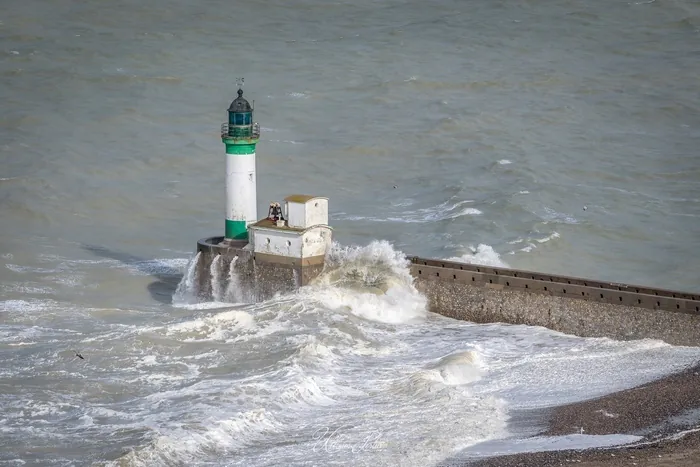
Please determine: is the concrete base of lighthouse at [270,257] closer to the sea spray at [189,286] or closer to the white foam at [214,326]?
the sea spray at [189,286]

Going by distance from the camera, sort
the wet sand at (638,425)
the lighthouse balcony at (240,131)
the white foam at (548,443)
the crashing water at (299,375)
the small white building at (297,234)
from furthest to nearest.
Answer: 1. the lighthouse balcony at (240,131)
2. the small white building at (297,234)
3. the crashing water at (299,375)
4. the white foam at (548,443)
5. the wet sand at (638,425)

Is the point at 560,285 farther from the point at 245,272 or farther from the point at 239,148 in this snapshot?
the point at 239,148

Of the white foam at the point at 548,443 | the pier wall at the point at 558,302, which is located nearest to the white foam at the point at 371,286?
the pier wall at the point at 558,302

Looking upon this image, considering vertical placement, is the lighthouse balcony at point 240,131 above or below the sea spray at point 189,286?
above

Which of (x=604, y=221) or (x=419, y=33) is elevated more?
(x=419, y=33)

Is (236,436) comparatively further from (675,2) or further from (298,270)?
(675,2)

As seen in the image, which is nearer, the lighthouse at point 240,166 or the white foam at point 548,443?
the white foam at point 548,443

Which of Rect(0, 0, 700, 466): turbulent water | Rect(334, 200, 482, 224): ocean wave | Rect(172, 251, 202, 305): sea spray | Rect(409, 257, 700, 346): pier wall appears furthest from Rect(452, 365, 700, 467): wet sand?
Rect(334, 200, 482, 224): ocean wave

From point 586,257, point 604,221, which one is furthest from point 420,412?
point 604,221

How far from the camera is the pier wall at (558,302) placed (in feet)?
55.3

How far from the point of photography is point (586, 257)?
76.3ft

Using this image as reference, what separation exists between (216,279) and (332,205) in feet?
23.6

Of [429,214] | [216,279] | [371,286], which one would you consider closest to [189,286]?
[216,279]

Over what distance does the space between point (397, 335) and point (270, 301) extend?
2500mm
